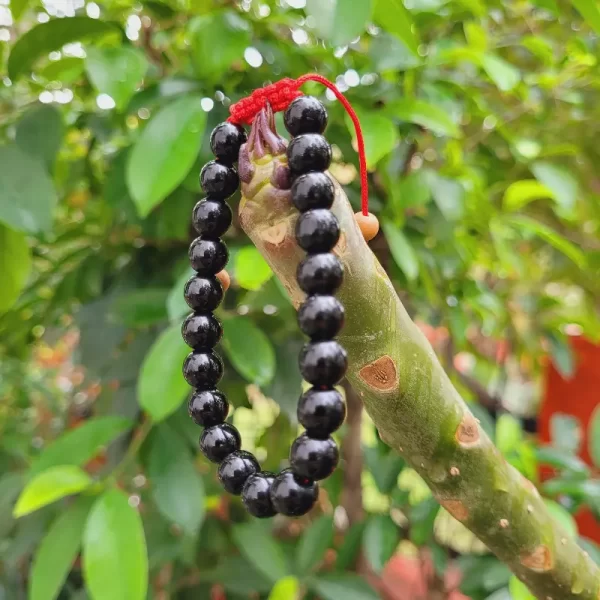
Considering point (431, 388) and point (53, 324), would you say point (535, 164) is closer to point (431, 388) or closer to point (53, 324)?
point (431, 388)

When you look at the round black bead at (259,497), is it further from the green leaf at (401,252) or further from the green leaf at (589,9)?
the green leaf at (589,9)

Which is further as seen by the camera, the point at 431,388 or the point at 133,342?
the point at 133,342

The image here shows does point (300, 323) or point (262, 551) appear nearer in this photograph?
point (300, 323)

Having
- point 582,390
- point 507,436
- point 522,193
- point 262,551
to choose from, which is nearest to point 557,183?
point 522,193

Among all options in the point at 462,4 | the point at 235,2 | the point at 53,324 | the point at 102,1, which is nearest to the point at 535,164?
the point at 462,4

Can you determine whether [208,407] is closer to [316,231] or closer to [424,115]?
[316,231]

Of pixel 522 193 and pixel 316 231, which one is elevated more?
pixel 316 231

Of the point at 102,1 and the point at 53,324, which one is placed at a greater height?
the point at 102,1
